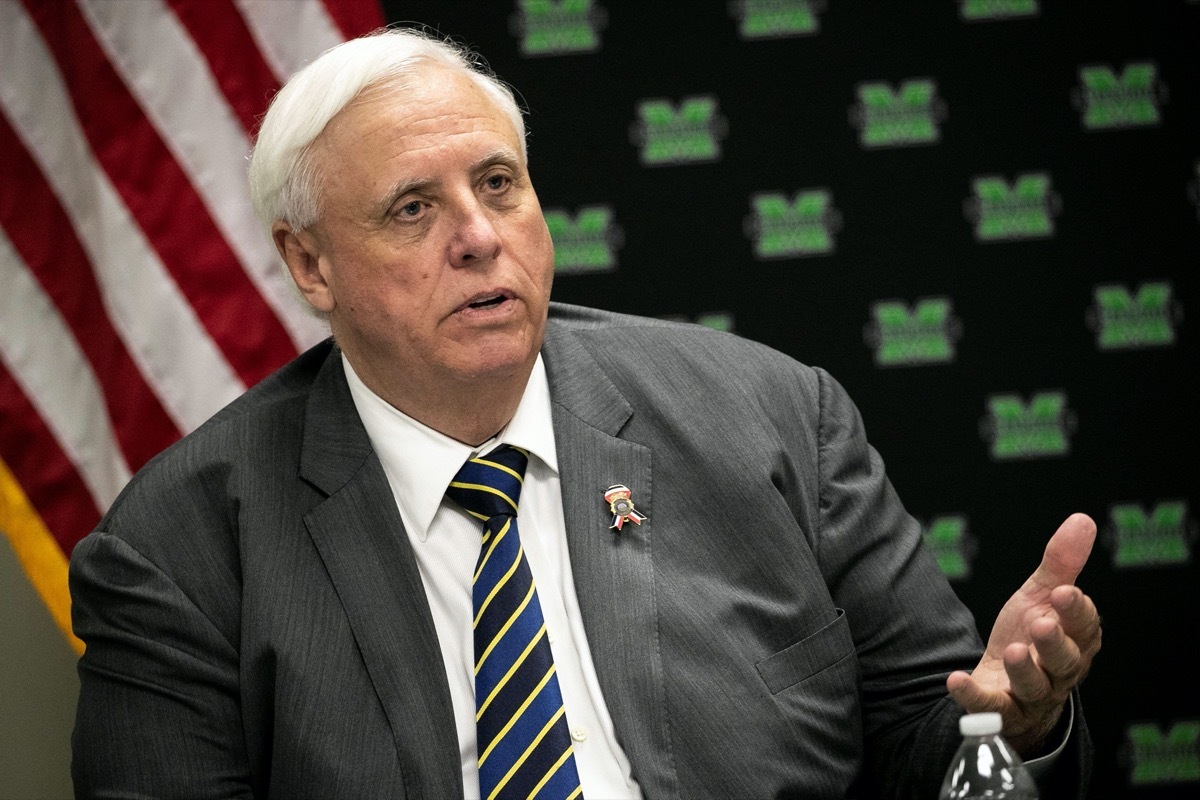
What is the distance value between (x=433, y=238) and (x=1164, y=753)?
8.46ft

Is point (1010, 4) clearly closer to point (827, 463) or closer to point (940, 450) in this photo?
point (940, 450)

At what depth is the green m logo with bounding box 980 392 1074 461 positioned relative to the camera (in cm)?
338

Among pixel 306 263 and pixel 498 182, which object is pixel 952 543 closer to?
pixel 498 182

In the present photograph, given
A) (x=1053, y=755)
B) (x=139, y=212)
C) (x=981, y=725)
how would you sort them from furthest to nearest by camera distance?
(x=139, y=212), (x=1053, y=755), (x=981, y=725)

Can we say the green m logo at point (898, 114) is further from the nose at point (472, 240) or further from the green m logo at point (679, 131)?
the nose at point (472, 240)

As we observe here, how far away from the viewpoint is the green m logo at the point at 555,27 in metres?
3.36

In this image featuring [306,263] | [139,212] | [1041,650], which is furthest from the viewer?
[139,212]

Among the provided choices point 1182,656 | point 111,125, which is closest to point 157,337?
point 111,125

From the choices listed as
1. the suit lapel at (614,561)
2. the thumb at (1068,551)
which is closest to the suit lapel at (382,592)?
the suit lapel at (614,561)

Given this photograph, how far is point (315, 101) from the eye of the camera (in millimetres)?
2096

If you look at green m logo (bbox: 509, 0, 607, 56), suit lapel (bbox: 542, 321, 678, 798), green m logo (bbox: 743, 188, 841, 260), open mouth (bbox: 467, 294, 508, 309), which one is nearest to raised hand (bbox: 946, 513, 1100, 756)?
suit lapel (bbox: 542, 321, 678, 798)

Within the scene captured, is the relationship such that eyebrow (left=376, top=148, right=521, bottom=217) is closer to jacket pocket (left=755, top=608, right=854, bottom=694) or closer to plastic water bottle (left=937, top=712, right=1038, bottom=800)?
jacket pocket (left=755, top=608, right=854, bottom=694)

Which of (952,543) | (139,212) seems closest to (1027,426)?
(952,543)

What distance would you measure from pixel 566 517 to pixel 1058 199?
Result: 2009 millimetres
